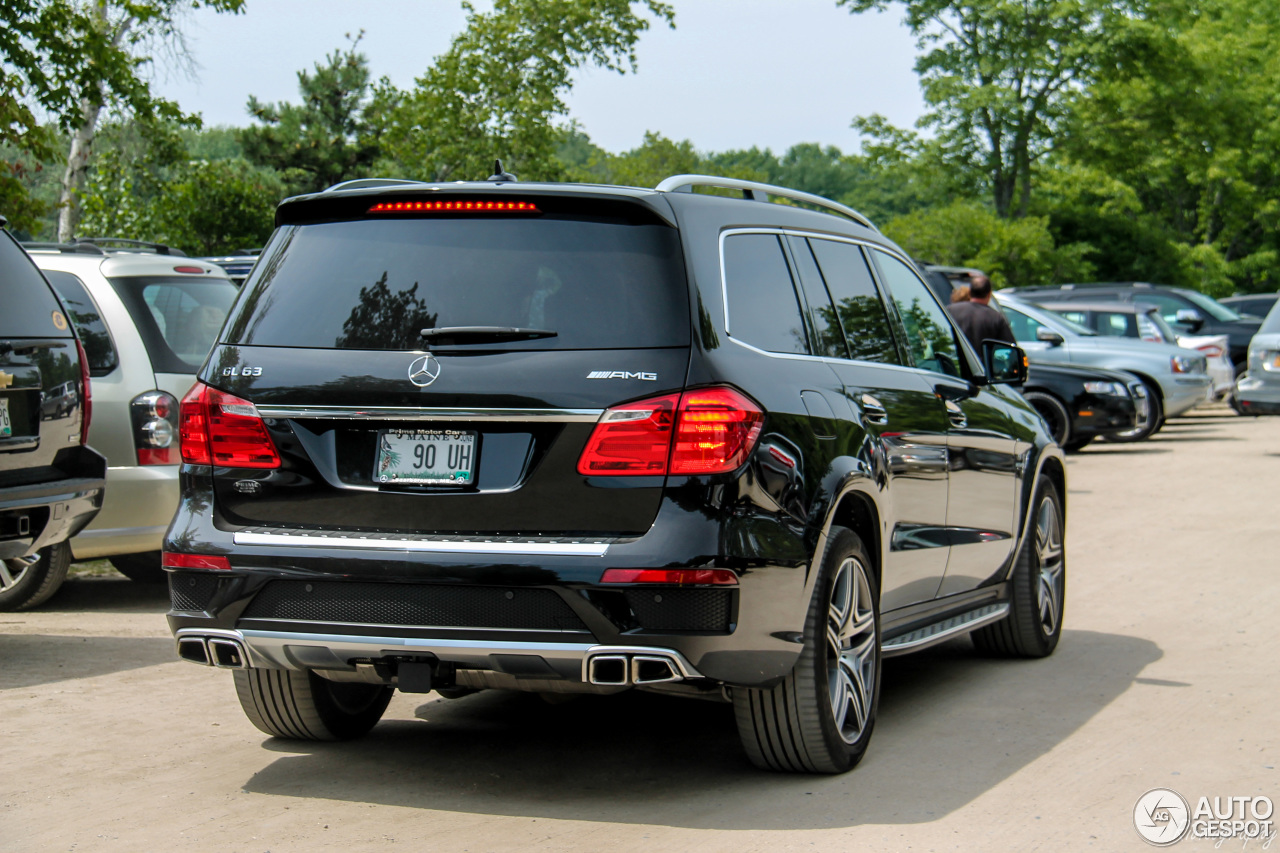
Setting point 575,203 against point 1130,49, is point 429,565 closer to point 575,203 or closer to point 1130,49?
point 575,203

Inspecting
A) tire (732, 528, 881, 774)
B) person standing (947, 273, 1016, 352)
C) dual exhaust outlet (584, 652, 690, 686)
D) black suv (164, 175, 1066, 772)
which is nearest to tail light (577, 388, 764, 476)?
black suv (164, 175, 1066, 772)

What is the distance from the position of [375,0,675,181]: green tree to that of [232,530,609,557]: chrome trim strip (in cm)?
3486

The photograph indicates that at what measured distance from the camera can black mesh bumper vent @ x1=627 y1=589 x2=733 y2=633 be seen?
4309 millimetres

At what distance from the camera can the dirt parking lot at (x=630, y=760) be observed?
176 inches

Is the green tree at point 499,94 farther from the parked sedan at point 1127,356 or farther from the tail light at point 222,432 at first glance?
the tail light at point 222,432

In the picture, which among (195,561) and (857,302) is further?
(857,302)

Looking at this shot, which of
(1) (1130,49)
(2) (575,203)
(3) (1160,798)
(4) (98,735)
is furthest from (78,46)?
(1) (1130,49)

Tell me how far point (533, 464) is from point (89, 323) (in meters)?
4.87

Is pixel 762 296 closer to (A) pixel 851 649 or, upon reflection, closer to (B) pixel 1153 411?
(A) pixel 851 649

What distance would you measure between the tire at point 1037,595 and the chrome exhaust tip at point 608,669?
125 inches

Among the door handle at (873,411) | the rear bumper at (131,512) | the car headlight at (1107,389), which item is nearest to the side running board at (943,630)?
the door handle at (873,411)

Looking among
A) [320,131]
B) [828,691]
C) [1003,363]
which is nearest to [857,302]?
[1003,363]

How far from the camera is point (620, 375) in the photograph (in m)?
4.39

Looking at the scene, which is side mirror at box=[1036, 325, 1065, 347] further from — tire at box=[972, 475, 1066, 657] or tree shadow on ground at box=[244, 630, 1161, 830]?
tree shadow on ground at box=[244, 630, 1161, 830]
